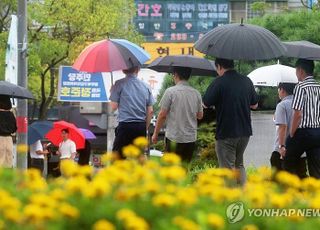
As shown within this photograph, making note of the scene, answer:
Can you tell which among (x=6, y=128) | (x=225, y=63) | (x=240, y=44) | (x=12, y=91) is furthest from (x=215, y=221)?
(x=12, y=91)

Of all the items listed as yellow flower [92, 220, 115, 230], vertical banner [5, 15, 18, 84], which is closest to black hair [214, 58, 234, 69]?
yellow flower [92, 220, 115, 230]

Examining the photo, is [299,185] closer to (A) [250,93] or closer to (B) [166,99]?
(A) [250,93]

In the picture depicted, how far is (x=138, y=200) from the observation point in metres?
4.27

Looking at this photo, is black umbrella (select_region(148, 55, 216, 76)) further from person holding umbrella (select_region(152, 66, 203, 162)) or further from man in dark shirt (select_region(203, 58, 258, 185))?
man in dark shirt (select_region(203, 58, 258, 185))

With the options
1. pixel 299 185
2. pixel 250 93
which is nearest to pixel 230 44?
pixel 250 93

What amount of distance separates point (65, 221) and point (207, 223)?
65cm

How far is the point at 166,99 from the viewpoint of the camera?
33.3 ft

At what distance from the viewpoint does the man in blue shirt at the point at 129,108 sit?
396 inches

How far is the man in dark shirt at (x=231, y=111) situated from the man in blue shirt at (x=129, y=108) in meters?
1.00

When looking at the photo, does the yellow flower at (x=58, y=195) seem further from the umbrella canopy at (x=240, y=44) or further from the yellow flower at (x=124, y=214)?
the umbrella canopy at (x=240, y=44)

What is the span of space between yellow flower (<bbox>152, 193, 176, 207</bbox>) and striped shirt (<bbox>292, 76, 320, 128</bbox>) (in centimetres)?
514

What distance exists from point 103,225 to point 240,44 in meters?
6.18

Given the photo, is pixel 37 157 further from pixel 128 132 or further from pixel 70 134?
pixel 128 132

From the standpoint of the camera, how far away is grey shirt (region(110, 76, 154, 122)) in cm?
1006
